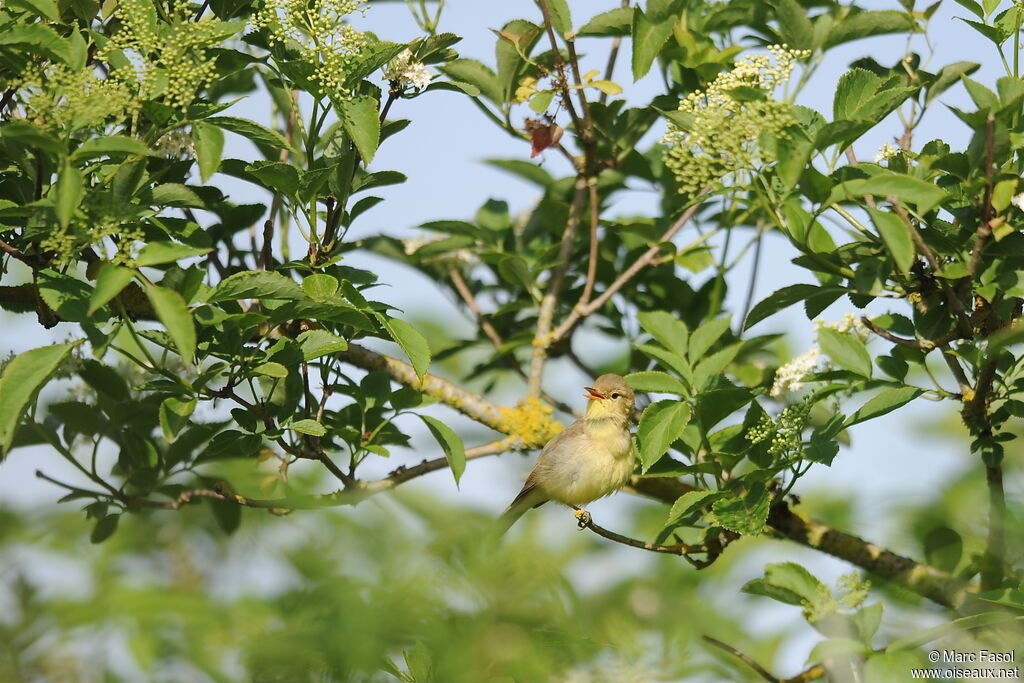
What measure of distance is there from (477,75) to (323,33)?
40.6 inches

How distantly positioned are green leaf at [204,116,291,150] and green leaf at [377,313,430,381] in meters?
0.57

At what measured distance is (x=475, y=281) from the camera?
16.1ft

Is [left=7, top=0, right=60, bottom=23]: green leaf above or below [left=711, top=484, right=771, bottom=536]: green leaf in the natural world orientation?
above

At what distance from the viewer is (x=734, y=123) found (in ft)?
9.41

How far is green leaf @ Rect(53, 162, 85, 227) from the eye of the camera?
2352 mm

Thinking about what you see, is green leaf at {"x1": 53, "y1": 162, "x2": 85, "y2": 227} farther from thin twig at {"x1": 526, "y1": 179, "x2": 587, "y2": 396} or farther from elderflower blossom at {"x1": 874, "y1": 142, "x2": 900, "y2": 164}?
elderflower blossom at {"x1": 874, "y1": 142, "x2": 900, "y2": 164}

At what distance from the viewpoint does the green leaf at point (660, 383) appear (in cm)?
339

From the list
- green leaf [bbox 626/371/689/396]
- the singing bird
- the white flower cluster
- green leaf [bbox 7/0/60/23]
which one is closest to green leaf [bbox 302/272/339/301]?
the white flower cluster

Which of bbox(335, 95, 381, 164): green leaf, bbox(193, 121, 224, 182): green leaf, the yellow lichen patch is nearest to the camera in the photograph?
bbox(193, 121, 224, 182): green leaf

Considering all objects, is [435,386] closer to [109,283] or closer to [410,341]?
[410,341]

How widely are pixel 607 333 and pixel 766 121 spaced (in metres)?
1.95

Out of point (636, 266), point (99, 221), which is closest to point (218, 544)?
point (99, 221)

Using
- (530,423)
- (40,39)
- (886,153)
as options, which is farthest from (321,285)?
(886,153)

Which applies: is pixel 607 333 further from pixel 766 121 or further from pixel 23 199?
pixel 23 199
